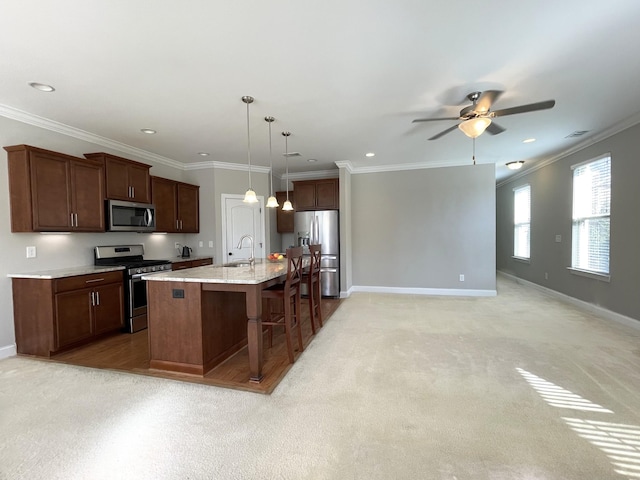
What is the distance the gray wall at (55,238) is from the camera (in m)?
3.00

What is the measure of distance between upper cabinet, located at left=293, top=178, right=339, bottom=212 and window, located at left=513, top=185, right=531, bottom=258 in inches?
171

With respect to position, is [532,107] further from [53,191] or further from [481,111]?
[53,191]

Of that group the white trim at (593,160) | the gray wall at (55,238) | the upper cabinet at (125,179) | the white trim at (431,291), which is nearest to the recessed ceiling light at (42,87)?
the gray wall at (55,238)

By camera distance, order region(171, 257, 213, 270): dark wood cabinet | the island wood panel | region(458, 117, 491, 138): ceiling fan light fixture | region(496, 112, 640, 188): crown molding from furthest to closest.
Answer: region(171, 257, 213, 270): dark wood cabinet < region(496, 112, 640, 188): crown molding < region(458, 117, 491, 138): ceiling fan light fixture < the island wood panel

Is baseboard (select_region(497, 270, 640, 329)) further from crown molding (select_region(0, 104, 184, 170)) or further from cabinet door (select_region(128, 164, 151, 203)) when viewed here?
crown molding (select_region(0, 104, 184, 170))

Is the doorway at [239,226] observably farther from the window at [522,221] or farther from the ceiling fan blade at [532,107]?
the window at [522,221]

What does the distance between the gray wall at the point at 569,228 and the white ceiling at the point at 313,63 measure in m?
0.59

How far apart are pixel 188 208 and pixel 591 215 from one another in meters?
6.59

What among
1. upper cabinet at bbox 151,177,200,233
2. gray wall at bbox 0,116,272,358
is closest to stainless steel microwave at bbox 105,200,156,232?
upper cabinet at bbox 151,177,200,233

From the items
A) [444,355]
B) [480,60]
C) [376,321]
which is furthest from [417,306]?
[480,60]

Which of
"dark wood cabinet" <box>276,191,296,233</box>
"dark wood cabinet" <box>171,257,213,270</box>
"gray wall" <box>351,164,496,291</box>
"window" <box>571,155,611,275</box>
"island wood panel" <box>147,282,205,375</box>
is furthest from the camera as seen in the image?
"dark wood cabinet" <box>276,191,296,233</box>

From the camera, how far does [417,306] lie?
4.79 metres

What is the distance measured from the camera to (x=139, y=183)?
418 cm

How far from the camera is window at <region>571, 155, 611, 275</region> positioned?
13.5 ft
